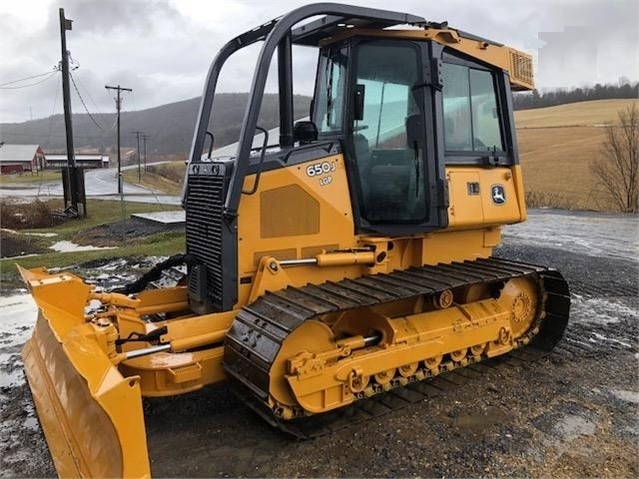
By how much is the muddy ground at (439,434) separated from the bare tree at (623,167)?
19516 mm

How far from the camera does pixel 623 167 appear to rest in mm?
23125

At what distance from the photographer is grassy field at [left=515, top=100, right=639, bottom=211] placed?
957 inches

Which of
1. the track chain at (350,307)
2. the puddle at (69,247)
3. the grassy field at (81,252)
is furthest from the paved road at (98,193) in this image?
the track chain at (350,307)

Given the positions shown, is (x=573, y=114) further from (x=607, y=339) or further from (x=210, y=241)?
(x=210, y=241)

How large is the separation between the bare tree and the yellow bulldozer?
1937 cm

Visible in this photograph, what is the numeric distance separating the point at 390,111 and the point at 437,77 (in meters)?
0.49

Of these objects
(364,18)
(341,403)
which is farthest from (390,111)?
(341,403)

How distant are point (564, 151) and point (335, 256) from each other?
3654 centimetres

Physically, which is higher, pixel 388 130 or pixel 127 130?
pixel 127 130

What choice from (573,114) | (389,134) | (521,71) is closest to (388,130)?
Result: (389,134)

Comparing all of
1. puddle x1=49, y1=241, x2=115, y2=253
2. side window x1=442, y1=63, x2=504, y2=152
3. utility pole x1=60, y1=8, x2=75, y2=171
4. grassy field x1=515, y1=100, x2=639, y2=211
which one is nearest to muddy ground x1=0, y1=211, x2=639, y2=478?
side window x1=442, y1=63, x2=504, y2=152

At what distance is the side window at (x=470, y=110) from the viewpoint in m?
4.97

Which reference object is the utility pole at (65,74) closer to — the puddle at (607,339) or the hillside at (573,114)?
the puddle at (607,339)

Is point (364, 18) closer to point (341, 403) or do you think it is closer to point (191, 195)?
point (191, 195)
